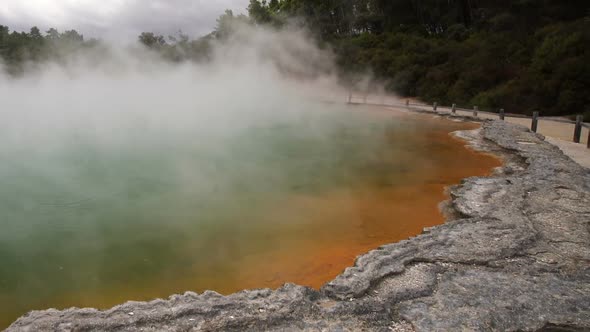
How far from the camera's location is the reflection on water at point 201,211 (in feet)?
10.4

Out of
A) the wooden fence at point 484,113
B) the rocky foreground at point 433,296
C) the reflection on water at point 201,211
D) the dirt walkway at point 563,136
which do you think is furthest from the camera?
the wooden fence at point 484,113

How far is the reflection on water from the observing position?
3.18 meters

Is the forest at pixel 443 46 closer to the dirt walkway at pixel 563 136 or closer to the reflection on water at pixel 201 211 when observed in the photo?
the dirt walkway at pixel 563 136

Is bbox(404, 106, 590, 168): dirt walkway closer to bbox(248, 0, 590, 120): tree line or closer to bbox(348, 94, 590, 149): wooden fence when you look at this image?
bbox(348, 94, 590, 149): wooden fence

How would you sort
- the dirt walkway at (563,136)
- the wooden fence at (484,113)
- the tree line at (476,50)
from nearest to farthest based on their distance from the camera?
the dirt walkway at (563,136) → the wooden fence at (484,113) → the tree line at (476,50)

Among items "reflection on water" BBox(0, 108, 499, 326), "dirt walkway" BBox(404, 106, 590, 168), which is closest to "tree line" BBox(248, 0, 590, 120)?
"dirt walkway" BBox(404, 106, 590, 168)

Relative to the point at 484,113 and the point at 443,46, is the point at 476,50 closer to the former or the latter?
the point at 443,46

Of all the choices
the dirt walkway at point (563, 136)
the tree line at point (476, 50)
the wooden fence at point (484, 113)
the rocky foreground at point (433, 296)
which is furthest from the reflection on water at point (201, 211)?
the tree line at point (476, 50)

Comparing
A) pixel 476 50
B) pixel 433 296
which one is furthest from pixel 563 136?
pixel 476 50

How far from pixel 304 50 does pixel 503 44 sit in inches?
389

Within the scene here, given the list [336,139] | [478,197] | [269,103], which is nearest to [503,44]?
[269,103]

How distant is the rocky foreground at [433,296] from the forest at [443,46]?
7.96 m

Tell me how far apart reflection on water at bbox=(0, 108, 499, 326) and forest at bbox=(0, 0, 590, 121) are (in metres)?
4.79

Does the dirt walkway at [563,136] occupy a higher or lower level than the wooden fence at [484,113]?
lower
